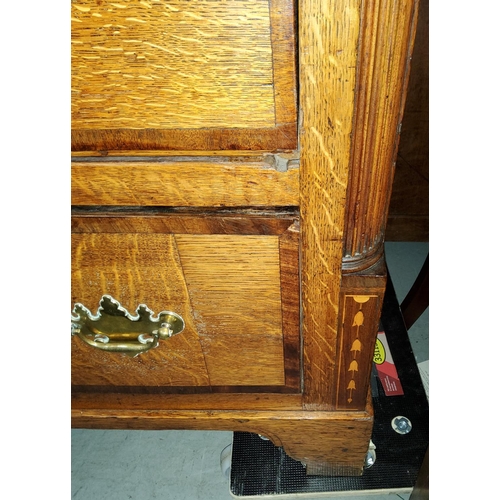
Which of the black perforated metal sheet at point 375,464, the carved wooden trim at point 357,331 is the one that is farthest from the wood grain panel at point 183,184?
the black perforated metal sheet at point 375,464

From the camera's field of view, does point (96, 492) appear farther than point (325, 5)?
Yes

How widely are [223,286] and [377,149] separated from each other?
227mm

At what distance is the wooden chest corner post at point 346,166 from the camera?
393 mm

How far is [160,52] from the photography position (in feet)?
1.34

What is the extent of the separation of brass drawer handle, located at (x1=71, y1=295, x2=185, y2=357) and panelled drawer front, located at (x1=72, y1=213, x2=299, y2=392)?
1 centimetres

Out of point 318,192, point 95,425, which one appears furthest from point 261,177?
point 95,425

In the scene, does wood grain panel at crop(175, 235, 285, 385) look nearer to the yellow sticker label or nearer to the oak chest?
the oak chest

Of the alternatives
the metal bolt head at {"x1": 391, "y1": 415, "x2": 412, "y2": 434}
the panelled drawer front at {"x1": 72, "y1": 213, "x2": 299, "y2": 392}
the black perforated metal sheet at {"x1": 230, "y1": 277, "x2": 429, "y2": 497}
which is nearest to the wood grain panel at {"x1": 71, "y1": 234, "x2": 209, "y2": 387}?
the panelled drawer front at {"x1": 72, "y1": 213, "x2": 299, "y2": 392}

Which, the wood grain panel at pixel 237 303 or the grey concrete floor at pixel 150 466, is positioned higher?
the wood grain panel at pixel 237 303

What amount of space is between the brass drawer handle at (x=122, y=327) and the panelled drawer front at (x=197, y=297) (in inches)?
0.4

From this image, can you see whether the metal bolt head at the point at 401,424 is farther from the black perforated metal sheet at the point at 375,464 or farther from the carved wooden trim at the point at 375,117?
the carved wooden trim at the point at 375,117

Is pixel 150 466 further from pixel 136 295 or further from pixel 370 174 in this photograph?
pixel 370 174

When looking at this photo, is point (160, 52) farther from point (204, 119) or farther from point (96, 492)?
point (96, 492)

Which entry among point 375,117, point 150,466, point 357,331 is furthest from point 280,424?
point 375,117
